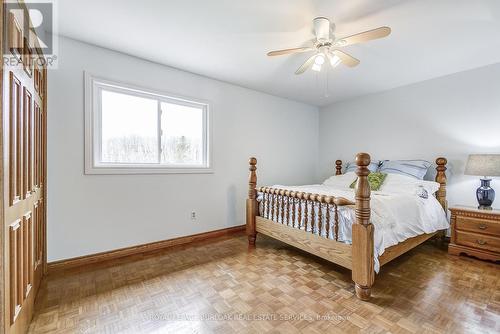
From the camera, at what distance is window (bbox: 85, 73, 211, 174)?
2504mm

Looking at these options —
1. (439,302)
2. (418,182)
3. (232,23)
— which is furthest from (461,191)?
(232,23)

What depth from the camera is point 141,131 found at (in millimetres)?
2873

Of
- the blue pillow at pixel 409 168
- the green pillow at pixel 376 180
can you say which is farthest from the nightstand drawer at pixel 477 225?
the green pillow at pixel 376 180

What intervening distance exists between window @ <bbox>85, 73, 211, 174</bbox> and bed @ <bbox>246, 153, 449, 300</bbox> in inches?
39.3

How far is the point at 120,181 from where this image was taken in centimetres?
263

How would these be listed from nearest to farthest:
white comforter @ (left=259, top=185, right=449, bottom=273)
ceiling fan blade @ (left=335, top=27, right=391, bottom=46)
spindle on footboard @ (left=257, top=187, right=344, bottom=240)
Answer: ceiling fan blade @ (left=335, top=27, right=391, bottom=46) → white comforter @ (left=259, top=185, right=449, bottom=273) → spindle on footboard @ (left=257, top=187, right=344, bottom=240)

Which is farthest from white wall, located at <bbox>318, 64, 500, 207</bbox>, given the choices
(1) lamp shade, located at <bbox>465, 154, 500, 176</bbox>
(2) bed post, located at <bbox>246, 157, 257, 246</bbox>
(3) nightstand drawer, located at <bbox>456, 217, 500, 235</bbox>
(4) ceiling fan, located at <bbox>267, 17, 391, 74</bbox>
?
(2) bed post, located at <bbox>246, 157, 257, 246</bbox>

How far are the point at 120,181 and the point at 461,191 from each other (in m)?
4.41

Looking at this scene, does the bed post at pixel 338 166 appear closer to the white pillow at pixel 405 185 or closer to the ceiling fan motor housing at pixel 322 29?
the white pillow at pixel 405 185

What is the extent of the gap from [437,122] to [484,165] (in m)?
0.93

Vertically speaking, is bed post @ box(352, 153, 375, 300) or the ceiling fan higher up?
the ceiling fan

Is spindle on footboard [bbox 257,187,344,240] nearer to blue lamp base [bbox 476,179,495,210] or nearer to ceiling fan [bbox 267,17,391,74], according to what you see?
ceiling fan [bbox 267,17,391,74]

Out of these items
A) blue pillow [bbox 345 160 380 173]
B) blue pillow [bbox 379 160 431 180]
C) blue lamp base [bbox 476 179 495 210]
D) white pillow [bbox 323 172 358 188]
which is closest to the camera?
blue lamp base [bbox 476 179 495 210]

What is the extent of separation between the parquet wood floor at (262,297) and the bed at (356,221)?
24 centimetres
